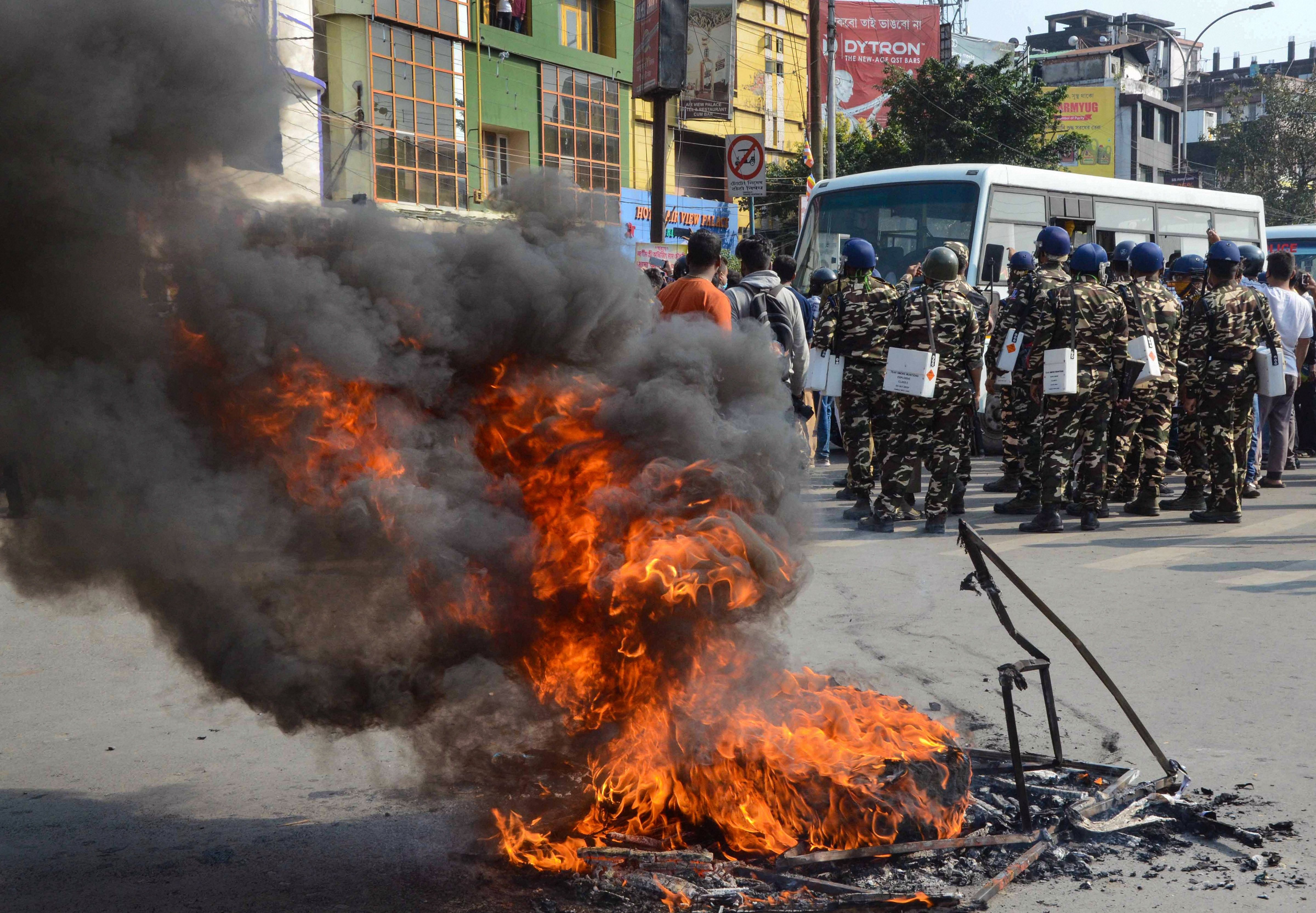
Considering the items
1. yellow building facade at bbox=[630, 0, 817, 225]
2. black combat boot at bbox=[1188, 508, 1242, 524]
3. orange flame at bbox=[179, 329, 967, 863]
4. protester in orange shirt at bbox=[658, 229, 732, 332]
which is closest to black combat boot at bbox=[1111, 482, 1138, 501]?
black combat boot at bbox=[1188, 508, 1242, 524]

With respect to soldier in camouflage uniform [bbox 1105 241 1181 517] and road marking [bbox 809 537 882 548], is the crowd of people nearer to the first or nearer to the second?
soldier in camouflage uniform [bbox 1105 241 1181 517]

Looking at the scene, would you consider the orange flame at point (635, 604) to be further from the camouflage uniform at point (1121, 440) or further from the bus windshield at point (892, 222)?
the bus windshield at point (892, 222)

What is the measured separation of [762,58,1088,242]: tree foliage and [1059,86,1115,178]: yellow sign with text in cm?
2698

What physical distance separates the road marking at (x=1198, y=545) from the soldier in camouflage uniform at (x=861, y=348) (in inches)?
80.3

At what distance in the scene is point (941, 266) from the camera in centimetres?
879

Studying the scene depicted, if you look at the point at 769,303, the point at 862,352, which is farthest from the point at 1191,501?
the point at 769,303

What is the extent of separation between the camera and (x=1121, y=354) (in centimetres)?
900

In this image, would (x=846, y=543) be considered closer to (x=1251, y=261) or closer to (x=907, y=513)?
(x=907, y=513)

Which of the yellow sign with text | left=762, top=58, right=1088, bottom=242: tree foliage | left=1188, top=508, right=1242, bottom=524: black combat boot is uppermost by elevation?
the yellow sign with text

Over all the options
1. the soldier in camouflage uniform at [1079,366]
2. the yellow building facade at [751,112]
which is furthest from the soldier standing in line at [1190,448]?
the yellow building facade at [751,112]

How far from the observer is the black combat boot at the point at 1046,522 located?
29.9ft

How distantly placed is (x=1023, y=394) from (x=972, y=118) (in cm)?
1998

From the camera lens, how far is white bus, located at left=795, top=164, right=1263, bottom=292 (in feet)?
44.8

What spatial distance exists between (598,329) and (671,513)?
2.04 ft
